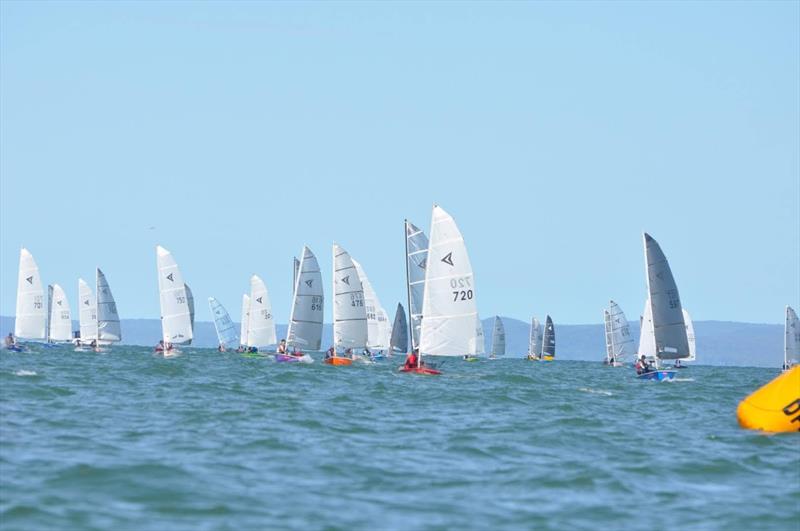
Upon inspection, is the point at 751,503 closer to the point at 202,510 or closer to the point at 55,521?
the point at 202,510

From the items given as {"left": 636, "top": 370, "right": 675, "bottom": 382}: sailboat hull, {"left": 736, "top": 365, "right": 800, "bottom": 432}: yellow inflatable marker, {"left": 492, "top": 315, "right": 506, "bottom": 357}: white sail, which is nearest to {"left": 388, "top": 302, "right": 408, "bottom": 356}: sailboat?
{"left": 492, "top": 315, "right": 506, "bottom": 357}: white sail

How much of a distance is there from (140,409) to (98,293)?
189 feet

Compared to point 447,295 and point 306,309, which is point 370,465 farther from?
point 306,309

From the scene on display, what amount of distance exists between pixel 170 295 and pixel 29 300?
13656 millimetres

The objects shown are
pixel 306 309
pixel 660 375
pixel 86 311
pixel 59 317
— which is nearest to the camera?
pixel 660 375

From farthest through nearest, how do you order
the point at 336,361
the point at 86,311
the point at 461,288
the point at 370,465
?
the point at 86,311 → the point at 336,361 → the point at 461,288 → the point at 370,465

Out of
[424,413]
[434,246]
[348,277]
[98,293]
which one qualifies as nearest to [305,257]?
[348,277]

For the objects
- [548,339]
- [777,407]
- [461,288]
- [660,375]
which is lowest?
[777,407]

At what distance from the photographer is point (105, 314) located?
3337 inches

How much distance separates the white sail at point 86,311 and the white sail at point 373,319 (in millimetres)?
21182

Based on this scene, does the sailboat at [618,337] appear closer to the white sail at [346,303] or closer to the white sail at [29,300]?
the white sail at [346,303]

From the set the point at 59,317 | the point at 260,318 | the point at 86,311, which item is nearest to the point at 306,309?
the point at 260,318

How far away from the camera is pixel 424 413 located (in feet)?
98.1

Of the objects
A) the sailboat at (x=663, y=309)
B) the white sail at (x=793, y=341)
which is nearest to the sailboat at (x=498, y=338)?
the white sail at (x=793, y=341)
